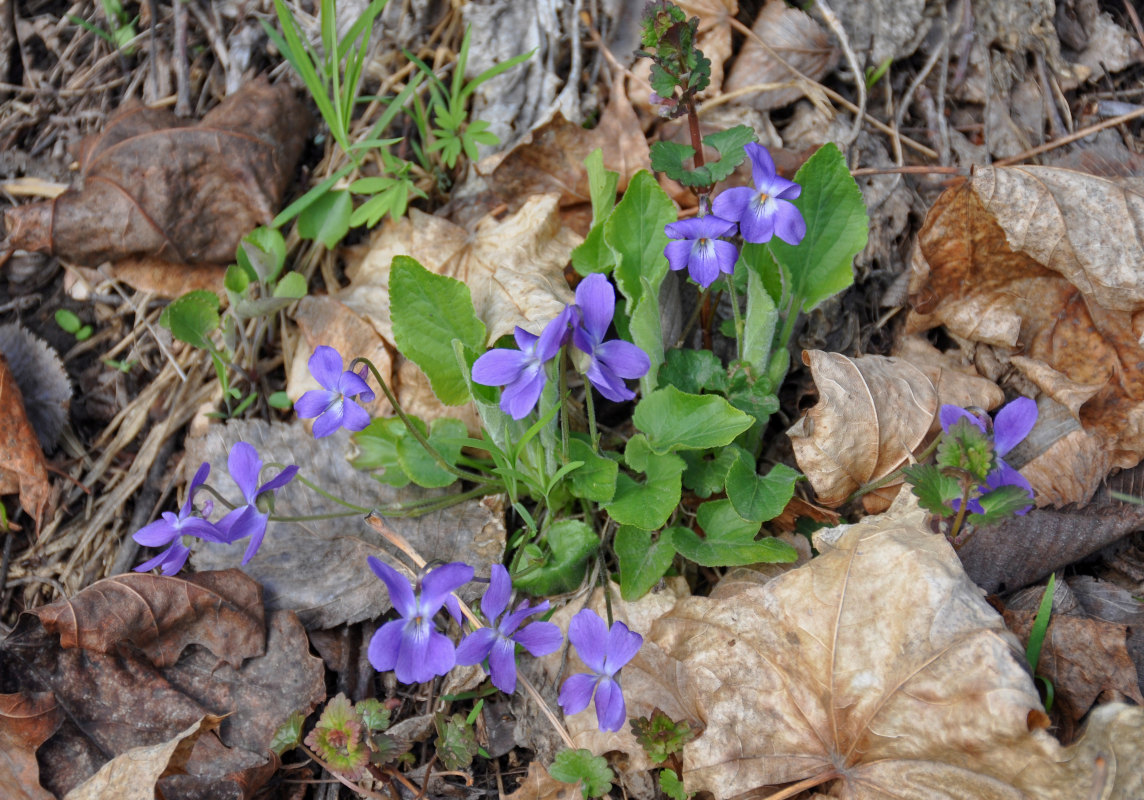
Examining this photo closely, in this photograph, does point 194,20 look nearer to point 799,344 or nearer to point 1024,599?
point 799,344

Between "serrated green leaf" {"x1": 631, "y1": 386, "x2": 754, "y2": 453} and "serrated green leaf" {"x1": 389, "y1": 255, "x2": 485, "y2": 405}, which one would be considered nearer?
"serrated green leaf" {"x1": 631, "y1": 386, "x2": 754, "y2": 453}

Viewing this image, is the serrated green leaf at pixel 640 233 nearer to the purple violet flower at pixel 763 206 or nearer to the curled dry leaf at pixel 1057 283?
the purple violet flower at pixel 763 206

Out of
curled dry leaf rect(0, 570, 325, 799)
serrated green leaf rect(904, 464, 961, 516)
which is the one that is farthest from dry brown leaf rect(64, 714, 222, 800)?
serrated green leaf rect(904, 464, 961, 516)

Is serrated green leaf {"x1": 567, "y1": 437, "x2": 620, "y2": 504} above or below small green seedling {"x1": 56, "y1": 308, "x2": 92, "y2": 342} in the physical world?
above

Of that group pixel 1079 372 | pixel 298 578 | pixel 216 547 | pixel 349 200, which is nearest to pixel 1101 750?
pixel 1079 372

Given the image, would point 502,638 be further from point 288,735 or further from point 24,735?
point 24,735

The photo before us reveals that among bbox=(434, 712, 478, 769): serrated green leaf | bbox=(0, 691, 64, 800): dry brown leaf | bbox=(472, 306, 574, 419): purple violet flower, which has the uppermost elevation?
bbox=(472, 306, 574, 419): purple violet flower

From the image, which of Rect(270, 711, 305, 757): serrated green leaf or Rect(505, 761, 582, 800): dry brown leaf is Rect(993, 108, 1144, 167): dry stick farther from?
Rect(270, 711, 305, 757): serrated green leaf

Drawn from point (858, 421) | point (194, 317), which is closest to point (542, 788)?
point (858, 421)
